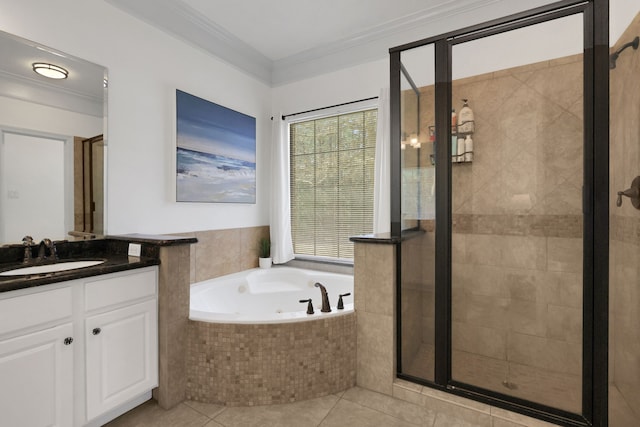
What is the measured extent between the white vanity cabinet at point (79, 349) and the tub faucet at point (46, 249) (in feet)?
1.80

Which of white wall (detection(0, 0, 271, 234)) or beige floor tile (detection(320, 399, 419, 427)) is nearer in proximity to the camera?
beige floor tile (detection(320, 399, 419, 427))

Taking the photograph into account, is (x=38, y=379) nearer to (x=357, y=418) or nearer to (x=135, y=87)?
(x=357, y=418)

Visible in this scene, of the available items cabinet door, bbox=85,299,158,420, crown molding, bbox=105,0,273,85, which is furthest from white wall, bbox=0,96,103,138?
cabinet door, bbox=85,299,158,420

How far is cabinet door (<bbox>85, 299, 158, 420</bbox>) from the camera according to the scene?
1536 mm

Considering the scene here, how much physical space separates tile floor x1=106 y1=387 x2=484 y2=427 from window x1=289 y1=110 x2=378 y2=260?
161cm

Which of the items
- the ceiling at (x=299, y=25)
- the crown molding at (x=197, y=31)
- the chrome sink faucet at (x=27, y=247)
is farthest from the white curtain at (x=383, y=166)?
the chrome sink faucet at (x=27, y=247)

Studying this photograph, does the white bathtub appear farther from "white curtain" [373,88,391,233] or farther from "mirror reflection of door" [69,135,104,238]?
"mirror reflection of door" [69,135,104,238]

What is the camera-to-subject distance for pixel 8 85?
1736 millimetres

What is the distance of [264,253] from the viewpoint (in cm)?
347

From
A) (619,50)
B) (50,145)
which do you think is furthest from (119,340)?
(619,50)

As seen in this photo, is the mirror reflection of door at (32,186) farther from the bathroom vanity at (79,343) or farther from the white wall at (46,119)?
the bathroom vanity at (79,343)

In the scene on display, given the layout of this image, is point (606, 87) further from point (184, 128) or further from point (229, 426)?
point (184, 128)

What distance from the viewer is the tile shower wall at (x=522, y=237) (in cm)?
159

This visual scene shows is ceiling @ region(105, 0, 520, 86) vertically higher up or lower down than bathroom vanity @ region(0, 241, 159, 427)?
higher up
